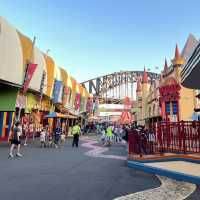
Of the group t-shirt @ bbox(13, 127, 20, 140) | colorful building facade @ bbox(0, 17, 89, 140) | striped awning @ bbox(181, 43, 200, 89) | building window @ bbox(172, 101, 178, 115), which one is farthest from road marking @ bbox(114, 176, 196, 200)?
building window @ bbox(172, 101, 178, 115)

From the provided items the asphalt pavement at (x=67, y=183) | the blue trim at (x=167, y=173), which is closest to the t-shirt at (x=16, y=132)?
the asphalt pavement at (x=67, y=183)

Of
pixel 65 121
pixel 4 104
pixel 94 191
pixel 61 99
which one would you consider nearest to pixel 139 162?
pixel 94 191

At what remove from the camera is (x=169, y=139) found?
8156 mm

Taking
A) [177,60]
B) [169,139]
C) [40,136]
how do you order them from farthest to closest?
[177,60]
[40,136]
[169,139]

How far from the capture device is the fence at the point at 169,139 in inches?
294

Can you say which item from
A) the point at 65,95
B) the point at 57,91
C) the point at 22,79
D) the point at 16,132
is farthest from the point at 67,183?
the point at 65,95

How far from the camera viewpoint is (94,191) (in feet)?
15.7

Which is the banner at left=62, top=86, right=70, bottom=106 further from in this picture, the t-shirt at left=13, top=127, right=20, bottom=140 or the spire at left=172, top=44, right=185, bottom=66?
the t-shirt at left=13, top=127, right=20, bottom=140

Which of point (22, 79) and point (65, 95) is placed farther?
point (65, 95)

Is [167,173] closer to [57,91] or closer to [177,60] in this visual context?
[177,60]

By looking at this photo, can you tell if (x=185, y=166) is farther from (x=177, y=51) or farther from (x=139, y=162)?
(x=177, y=51)

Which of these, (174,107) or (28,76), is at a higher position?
(28,76)

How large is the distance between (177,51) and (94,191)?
22.6 meters

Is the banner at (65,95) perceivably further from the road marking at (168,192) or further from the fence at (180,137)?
the road marking at (168,192)
